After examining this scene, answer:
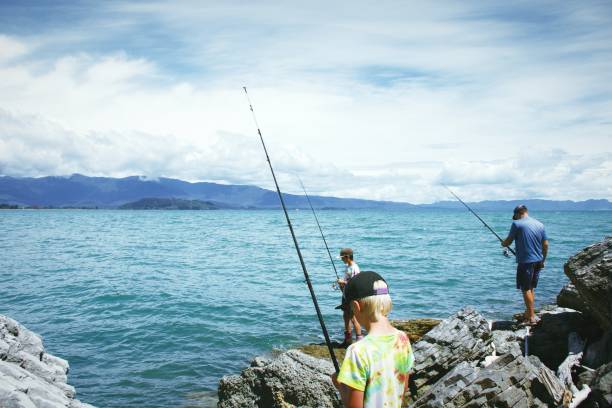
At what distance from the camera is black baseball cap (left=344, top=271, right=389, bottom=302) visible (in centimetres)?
300

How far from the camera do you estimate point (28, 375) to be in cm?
671

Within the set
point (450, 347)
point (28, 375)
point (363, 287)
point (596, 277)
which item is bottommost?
point (28, 375)

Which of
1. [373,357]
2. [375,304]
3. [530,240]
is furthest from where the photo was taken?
[530,240]

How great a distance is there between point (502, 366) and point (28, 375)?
7232 millimetres

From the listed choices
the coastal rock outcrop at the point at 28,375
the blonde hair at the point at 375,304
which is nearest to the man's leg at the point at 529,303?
the blonde hair at the point at 375,304

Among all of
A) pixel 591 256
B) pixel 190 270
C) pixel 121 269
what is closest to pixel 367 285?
pixel 591 256

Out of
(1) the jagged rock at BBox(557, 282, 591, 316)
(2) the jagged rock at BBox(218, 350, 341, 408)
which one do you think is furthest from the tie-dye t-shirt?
(1) the jagged rock at BBox(557, 282, 591, 316)

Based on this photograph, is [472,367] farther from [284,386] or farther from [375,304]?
[375,304]

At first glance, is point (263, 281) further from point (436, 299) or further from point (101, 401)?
point (101, 401)

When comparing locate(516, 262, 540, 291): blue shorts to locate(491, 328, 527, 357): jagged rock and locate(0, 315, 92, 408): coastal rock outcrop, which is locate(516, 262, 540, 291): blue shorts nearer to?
locate(491, 328, 527, 357): jagged rock

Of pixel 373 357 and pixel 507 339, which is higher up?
pixel 373 357

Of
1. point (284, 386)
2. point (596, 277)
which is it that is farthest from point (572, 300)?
point (284, 386)

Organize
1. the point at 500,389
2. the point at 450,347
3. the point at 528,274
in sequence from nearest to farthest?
1. the point at 500,389
2. the point at 450,347
3. the point at 528,274

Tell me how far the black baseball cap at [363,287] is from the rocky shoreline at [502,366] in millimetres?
3540
